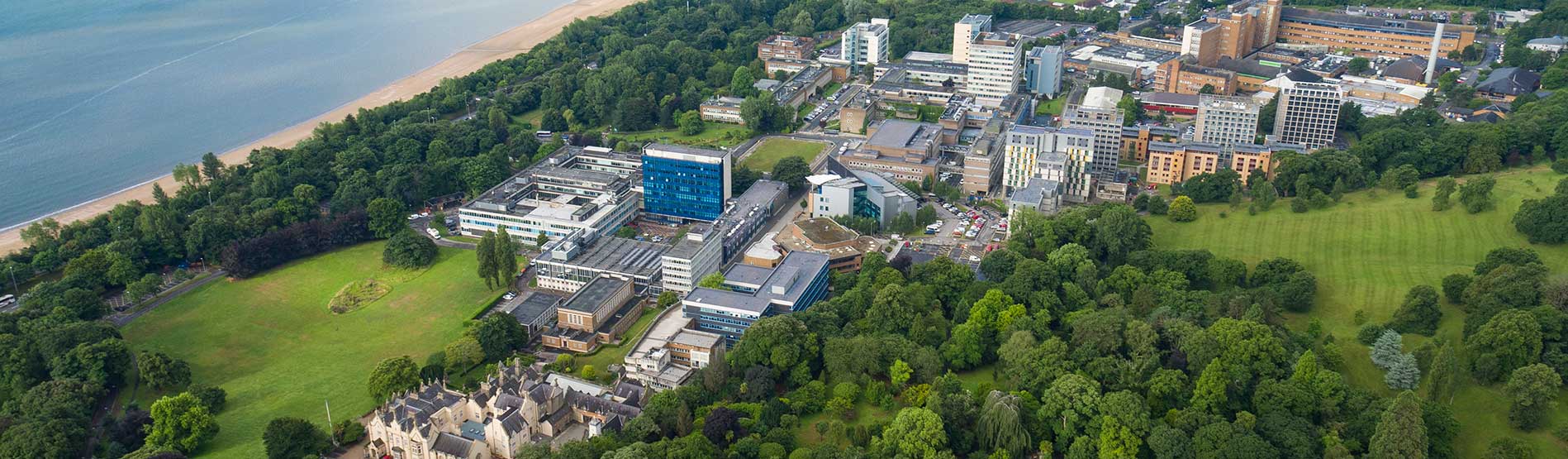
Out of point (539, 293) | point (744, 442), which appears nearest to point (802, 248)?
point (539, 293)

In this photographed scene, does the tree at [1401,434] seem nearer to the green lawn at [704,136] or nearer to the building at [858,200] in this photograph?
the building at [858,200]

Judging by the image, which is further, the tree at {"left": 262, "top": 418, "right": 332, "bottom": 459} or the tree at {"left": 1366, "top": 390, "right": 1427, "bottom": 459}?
the tree at {"left": 262, "top": 418, "right": 332, "bottom": 459}

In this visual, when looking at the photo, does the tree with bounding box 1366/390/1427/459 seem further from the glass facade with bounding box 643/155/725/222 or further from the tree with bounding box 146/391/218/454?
the tree with bounding box 146/391/218/454

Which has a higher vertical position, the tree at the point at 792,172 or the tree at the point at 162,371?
the tree at the point at 792,172

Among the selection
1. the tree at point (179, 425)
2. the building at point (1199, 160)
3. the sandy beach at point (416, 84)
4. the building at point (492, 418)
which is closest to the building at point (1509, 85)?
the building at point (1199, 160)

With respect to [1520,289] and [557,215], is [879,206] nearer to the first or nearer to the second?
[557,215]

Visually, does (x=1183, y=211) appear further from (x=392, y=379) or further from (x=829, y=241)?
(x=392, y=379)

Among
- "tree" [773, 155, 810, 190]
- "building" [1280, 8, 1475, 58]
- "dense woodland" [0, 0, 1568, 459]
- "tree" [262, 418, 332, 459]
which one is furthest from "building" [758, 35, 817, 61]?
"tree" [262, 418, 332, 459]
